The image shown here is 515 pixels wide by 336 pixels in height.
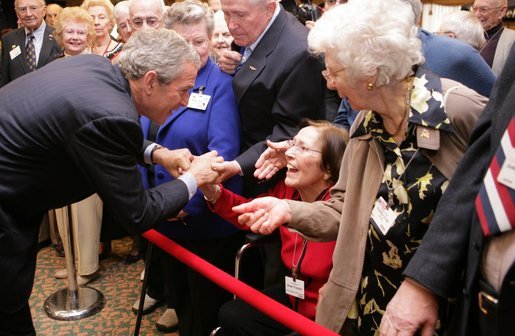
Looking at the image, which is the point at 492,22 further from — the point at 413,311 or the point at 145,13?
the point at 413,311

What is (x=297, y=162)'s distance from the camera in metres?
2.31

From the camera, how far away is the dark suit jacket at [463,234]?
3.89ft

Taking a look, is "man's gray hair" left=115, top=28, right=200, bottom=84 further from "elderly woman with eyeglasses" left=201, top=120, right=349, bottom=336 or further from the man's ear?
"elderly woman with eyeglasses" left=201, top=120, right=349, bottom=336

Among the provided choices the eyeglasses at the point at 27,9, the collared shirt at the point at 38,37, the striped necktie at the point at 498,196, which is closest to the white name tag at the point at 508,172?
the striped necktie at the point at 498,196

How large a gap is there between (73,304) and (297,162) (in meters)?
2.10

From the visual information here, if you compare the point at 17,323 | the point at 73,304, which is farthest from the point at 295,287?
the point at 73,304

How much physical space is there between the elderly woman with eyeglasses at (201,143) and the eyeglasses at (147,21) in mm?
708

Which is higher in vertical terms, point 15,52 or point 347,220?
point 347,220

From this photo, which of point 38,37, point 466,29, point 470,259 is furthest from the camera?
point 38,37

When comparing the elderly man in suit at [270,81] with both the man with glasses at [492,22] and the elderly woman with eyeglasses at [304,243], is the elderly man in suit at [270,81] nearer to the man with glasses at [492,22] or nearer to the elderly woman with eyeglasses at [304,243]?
the elderly woman with eyeglasses at [304,243]

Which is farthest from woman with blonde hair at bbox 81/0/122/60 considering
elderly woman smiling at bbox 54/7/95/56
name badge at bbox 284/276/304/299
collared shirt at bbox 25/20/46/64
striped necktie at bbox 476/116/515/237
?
striped necktie at bbox 476/116/515/237

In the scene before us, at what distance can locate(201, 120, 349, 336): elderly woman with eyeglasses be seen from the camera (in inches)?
88.1

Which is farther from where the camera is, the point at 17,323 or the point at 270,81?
the point at 270,81

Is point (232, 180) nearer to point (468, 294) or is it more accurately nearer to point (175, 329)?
point (175, 329)
